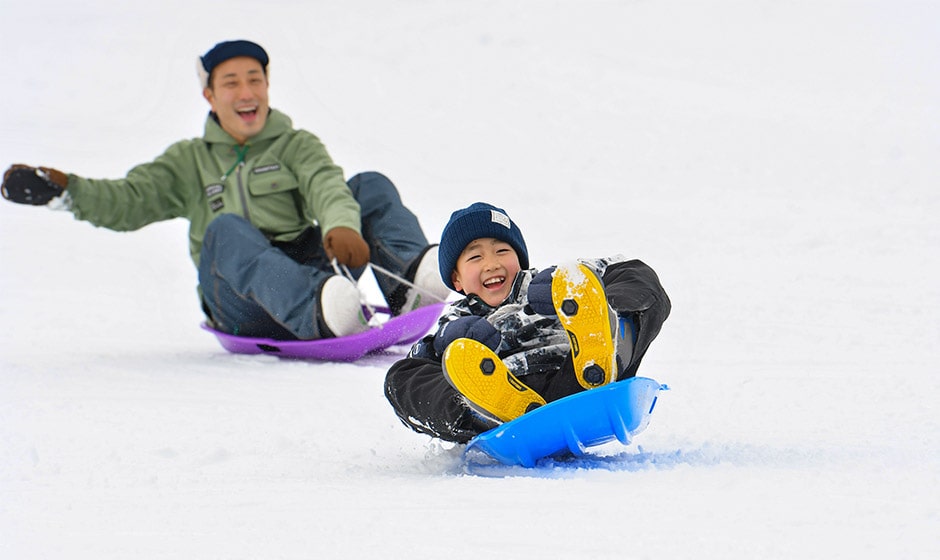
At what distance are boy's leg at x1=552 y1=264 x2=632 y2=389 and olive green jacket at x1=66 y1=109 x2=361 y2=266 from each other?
2.05 m

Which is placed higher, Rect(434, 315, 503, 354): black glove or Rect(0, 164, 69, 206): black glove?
Rect(0, 164, 69, 206): black glove

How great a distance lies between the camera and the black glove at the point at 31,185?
11.9 feet

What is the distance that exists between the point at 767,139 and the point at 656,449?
593cm

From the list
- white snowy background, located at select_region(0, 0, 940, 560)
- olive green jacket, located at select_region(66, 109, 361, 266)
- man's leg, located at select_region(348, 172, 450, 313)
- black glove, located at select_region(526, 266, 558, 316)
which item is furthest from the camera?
olive green jacket, located at select_region(66, 109, 361, 266)

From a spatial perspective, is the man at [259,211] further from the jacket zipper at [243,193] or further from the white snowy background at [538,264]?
the white snowy background at [538,264]

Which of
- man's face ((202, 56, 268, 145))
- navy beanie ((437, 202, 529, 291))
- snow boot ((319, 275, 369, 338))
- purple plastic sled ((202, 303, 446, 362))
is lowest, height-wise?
purple plastic sled ((202, 303, 446, 362))

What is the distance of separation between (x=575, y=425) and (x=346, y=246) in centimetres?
181

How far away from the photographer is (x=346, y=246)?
141 inches

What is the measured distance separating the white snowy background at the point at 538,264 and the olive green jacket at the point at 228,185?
19.2 inches

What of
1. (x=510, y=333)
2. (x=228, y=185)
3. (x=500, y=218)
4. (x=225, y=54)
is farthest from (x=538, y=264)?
(x=510, y=333)

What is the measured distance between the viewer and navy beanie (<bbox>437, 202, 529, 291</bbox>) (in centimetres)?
234

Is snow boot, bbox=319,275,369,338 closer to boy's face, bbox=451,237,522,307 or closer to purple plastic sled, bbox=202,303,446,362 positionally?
purple plastic sled, bbox=202,303,446,362

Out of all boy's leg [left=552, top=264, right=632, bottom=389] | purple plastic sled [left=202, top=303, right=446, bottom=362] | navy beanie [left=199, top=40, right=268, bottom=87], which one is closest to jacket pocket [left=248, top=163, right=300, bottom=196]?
navy beanie [left=199, top=40, right=268, bottom=87]

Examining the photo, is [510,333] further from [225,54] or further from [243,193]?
[225,54]
